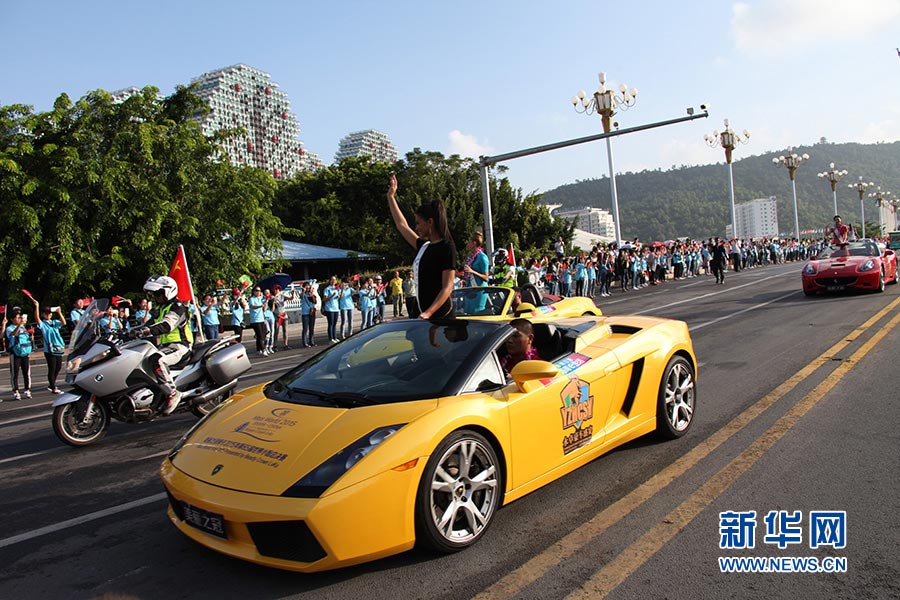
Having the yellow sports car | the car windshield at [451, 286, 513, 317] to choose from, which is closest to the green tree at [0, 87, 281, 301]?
the car windshield at [451, 286, 513, 317]

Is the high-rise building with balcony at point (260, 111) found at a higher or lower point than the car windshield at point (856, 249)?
higher

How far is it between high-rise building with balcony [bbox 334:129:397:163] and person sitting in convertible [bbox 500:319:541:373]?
14878 cm

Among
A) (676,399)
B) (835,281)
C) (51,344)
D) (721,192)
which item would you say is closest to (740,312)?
(835,281)

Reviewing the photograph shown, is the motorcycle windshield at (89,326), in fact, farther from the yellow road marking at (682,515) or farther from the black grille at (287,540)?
the yellow road marking at (682,515)

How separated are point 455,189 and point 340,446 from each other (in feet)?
133

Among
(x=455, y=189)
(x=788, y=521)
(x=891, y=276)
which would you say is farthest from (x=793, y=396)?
(x=455, y=189)

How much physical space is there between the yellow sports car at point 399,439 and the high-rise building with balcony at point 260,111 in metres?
138

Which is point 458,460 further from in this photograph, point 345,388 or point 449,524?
point 345,388

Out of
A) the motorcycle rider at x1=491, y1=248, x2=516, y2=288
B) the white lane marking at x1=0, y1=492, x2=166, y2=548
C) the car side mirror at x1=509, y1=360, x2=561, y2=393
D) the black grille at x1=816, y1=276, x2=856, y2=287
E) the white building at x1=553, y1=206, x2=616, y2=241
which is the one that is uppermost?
the white building at x1=553, y1=206, x2=616, y2=241

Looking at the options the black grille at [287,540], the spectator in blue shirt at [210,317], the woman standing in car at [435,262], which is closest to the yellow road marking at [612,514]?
the black grille at [287,540]

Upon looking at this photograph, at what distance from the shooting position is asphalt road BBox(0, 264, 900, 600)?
9.86 ft

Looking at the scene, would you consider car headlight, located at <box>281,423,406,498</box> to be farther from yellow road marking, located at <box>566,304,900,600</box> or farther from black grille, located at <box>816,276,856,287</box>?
black grille, located at <box>816,276,856,287</box>

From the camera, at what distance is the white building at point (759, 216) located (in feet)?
451

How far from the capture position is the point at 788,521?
11.6 ft
